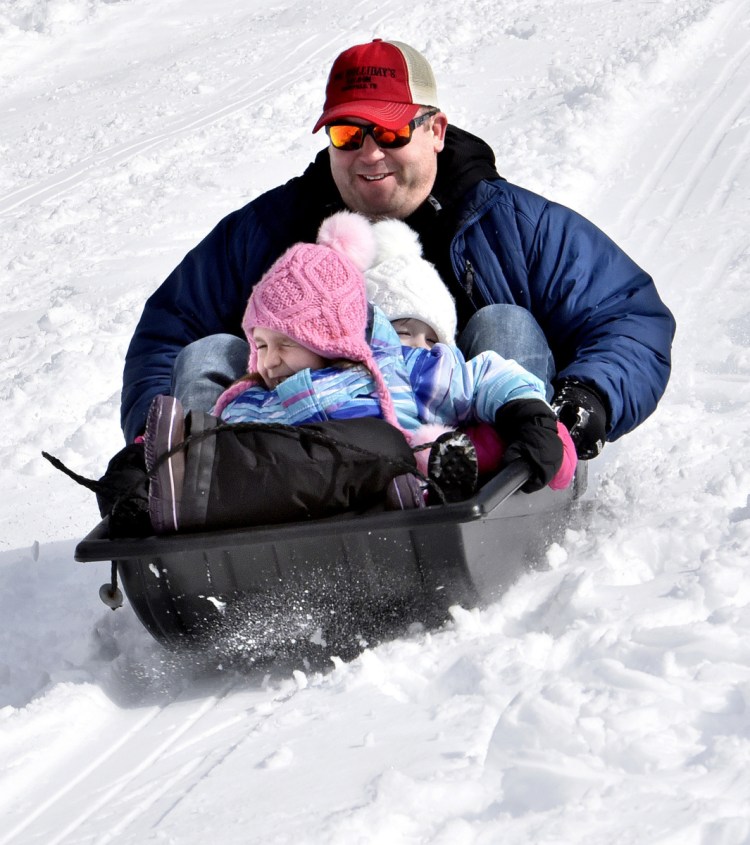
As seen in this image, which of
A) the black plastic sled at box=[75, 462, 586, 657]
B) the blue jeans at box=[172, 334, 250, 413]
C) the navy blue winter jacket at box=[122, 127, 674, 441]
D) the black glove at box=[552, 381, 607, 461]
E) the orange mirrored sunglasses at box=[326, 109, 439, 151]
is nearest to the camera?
the black plastic sled at box=[75, 462, 586, 657]

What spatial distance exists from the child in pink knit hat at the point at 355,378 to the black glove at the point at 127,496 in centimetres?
17

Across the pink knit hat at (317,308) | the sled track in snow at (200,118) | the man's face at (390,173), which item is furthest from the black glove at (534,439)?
the sled track in snow at (200,118)

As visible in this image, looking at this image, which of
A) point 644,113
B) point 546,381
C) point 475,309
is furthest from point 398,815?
point 644,113

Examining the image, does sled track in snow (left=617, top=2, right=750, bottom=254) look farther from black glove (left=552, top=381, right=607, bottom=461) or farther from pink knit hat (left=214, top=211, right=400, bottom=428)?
pink knit hat (left=214, top=211, right=400, bottom=428)

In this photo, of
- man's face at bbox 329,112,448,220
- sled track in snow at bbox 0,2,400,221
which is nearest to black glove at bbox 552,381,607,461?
man's face at bbox 329,112,448,220

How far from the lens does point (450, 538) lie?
2346 millimetres

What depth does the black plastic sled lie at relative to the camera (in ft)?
7.49

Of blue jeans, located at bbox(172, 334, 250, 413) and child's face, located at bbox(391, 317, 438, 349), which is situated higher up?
blue jeans, located at bbox(172, 334, 250, 413)

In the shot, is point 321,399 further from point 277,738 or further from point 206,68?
point 206,68

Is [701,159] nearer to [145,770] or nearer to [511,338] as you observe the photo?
→ [511,338]

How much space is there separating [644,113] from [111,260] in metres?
3.66

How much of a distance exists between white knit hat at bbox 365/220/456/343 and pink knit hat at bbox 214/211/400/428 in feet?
0.65

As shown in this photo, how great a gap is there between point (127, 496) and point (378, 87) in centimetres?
148

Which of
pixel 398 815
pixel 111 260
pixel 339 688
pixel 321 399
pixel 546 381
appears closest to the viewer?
pixel 398 815
